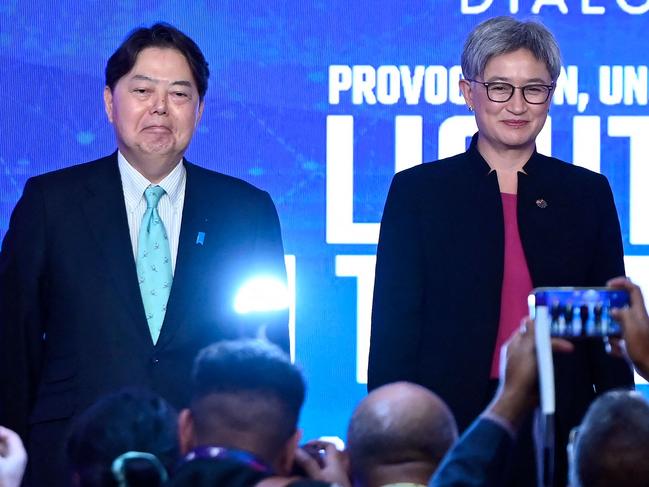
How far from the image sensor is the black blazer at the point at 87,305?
3.48 m

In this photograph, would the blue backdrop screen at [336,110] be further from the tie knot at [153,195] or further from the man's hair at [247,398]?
the man's hair at [247,398]

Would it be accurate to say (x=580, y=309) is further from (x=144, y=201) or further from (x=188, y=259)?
(x=144, y=201)

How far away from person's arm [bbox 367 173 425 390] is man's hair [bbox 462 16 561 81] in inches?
14.2

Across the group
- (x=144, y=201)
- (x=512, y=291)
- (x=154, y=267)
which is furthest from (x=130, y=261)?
(x=512, y=291)

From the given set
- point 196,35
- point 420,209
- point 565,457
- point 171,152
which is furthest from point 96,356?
point 196,35

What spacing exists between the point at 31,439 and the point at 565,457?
50.8 inches

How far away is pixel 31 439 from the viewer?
3506mm

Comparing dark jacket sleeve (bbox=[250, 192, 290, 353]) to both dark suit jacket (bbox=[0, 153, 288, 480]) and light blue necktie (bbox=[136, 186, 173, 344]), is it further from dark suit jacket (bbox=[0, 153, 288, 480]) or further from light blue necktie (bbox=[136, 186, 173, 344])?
light blue necktie (bbox=[136, 186, 173, 344])

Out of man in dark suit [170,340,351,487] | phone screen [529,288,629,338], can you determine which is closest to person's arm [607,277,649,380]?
phone screen [529,288,629,338]

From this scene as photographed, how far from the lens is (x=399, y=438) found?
244cm

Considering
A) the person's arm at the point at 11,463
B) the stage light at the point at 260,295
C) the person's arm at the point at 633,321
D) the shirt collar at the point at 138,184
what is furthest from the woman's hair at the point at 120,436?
the shirt collar at the point at 138,184

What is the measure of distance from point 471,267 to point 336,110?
132cm

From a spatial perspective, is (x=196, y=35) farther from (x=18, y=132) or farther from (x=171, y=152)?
(x=171, y=152)

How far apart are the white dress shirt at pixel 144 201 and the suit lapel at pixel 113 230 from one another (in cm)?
3
